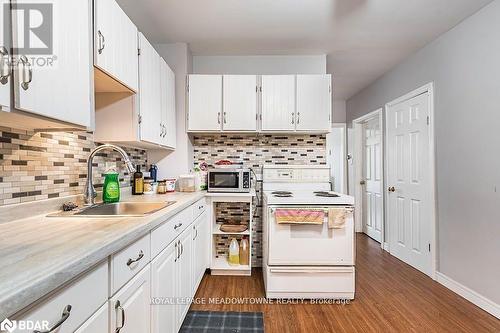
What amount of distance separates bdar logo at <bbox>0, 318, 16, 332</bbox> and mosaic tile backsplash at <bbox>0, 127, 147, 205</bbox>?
0.91m

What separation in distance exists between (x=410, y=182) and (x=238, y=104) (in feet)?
7.35

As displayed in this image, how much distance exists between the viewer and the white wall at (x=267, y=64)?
3.11 meters

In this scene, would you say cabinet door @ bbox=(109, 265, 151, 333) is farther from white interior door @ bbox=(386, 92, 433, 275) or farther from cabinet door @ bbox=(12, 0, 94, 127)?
white interior door @ bbox=(386, 92, 433, 275)

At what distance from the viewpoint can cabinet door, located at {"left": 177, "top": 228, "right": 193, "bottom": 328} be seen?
1705 millimetres

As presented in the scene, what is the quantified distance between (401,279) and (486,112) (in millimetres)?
1763

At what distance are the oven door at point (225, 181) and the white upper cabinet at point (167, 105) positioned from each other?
541 millimetres

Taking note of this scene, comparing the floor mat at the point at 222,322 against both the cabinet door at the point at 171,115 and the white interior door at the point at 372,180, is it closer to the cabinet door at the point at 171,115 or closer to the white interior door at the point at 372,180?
the cabinet door at the point at 171,115

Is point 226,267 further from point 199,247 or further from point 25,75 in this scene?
point 25,75

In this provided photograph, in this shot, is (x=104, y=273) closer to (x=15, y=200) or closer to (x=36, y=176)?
(x=15, y=200)

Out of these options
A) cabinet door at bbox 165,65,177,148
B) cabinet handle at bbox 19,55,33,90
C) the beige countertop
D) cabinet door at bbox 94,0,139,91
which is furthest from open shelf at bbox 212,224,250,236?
cabinet handle at bbox 19,55,33,90

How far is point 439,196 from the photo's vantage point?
2.69 m

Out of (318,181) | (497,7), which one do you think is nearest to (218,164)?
(318,181)

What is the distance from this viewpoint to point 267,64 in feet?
10.3

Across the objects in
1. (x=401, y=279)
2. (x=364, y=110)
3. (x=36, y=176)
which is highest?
(x=364, y=110)
